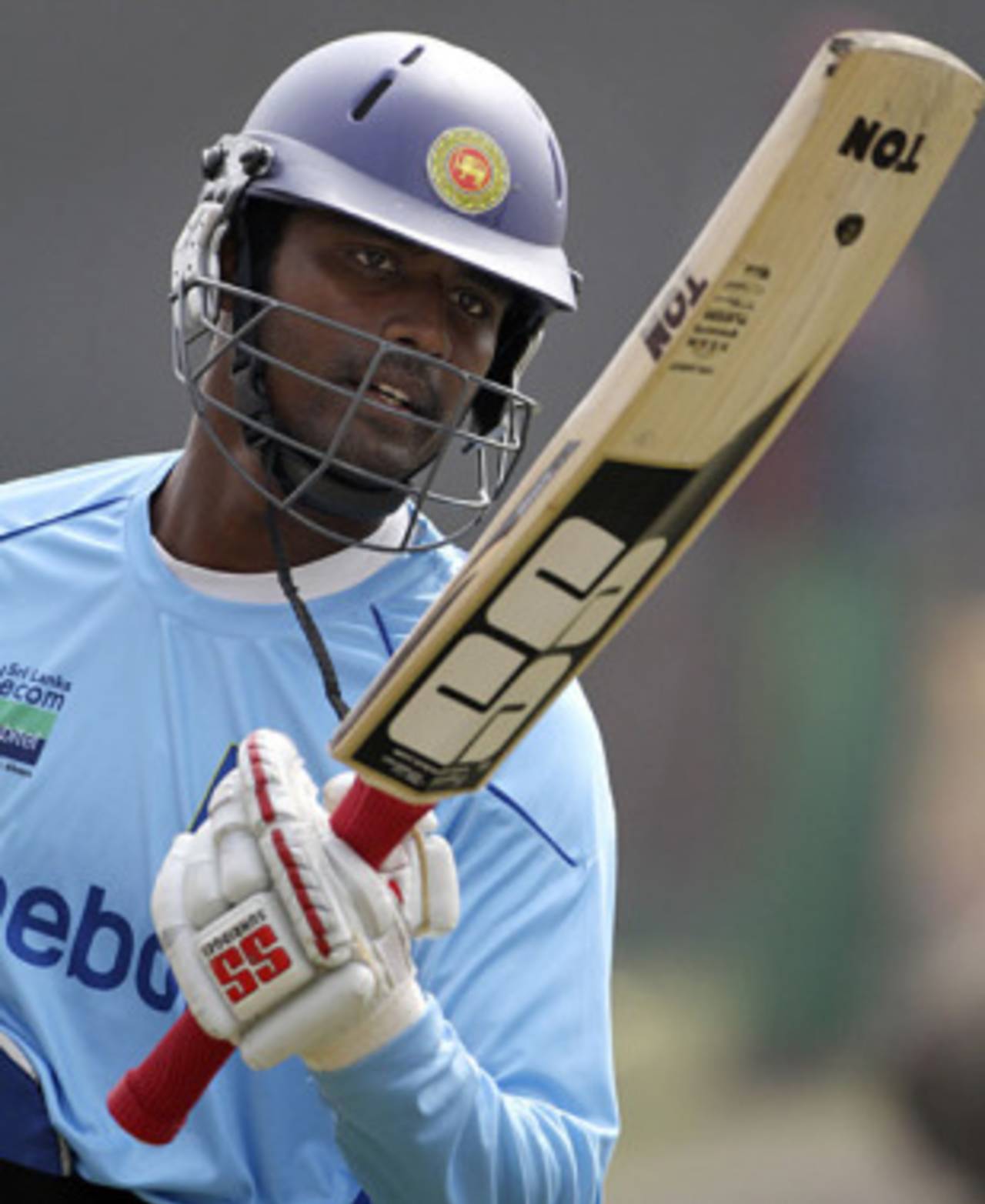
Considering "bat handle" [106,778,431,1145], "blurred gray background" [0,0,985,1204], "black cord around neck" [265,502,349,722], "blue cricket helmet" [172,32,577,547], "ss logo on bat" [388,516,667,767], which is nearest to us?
"ss logo on bat" [388,516,667,767]

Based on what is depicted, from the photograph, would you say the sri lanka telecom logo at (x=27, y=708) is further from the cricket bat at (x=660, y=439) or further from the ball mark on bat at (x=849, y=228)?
the ball mark on bat at (x=849, y=228)

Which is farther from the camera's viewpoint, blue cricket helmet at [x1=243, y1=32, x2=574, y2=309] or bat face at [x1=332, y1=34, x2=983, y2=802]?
blue cricket helmet at [x1=243, y1=32, x2=574, y2=309]

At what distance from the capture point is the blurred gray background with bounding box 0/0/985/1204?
160 inches

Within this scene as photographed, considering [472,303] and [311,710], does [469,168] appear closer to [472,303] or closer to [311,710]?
[472,303]

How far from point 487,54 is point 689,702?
108 centimetres

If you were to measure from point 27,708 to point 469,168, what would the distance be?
663 millimetres

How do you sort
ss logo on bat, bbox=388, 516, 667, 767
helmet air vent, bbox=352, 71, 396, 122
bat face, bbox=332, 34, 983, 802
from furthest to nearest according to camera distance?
1. helmet air vent, bbox=352, 71, 396, 122
2. ss logo on bat, bbox=388, 516, 667, 767
3. bat face, bbox=332, 34, 983, 802

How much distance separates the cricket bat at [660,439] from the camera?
1.73m

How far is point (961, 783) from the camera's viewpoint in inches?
162

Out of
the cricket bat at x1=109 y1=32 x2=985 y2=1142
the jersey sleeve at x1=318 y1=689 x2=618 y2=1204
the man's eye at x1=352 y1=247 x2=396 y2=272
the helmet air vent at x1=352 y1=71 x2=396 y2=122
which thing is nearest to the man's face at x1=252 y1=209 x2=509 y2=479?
the man's eye at x1=352 y1=247 x2=396 y2=272

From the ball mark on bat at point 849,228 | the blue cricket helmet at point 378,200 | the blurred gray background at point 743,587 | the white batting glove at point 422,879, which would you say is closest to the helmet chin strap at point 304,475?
the blue cricket helmet at point 378,200

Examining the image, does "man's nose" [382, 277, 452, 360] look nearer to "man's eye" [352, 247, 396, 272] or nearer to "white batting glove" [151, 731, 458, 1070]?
"man's eye" [352, 247, 396, 272]

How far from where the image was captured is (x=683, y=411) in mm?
1846

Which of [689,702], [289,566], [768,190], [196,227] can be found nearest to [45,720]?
[289,566]
